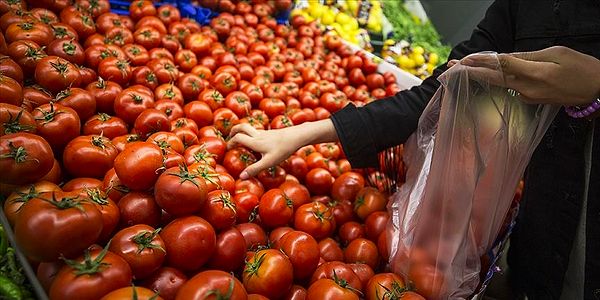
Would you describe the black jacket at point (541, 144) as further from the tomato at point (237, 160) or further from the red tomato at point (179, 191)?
the red tomato at point (179, 191)

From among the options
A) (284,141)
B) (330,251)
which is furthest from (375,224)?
(284,141)

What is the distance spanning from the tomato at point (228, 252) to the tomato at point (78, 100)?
88 cm

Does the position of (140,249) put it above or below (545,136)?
below

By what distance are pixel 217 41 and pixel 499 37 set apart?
89.1 inches

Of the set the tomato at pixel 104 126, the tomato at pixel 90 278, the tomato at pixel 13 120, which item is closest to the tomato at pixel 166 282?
the tomato at pixel 90 278

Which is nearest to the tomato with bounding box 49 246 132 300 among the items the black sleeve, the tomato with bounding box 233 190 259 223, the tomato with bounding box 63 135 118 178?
the tomato with bounding box 63 135 118 178

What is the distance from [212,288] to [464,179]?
3.13 feet

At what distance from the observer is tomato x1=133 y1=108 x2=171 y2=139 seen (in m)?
1.91

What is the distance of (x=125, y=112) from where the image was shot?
1979 mm

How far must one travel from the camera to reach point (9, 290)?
107 centimetres

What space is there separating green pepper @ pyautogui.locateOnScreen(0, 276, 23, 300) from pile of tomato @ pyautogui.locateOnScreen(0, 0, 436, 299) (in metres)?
0.07

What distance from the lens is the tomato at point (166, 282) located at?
1268 millimetres

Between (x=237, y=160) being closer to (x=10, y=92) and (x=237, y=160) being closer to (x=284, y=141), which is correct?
(x=284, y=141)

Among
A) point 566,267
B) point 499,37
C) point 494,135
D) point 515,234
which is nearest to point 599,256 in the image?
point 566,267
